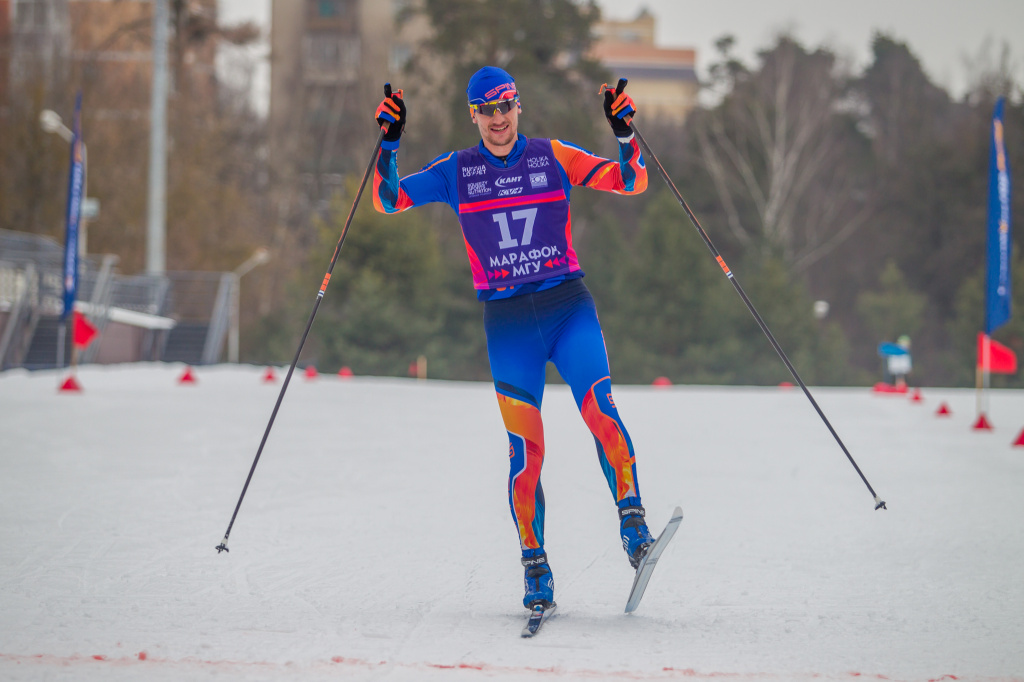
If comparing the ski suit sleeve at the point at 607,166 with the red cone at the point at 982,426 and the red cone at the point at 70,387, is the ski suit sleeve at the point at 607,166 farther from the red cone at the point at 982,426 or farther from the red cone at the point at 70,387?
the red cone at the point at 70,387

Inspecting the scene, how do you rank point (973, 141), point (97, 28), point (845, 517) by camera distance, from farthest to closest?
point (973, 141), point (97, 28), point (845, 517)

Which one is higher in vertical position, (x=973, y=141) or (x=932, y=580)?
(x=973, y=141)

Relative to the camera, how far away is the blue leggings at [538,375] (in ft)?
11.9

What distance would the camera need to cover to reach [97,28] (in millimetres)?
35281

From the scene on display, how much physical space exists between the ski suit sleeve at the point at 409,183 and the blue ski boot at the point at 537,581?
4.29 ft

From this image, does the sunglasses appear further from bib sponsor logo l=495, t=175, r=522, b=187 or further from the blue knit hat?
bib sponsor logo l=495, t=175, r=522, b=187

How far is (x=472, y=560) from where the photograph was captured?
4375 millimetres

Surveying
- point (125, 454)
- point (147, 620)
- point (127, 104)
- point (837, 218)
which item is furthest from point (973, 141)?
point (147, 620)

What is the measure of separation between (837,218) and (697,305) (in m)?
11.5

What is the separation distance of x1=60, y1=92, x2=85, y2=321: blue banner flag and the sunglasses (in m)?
10.9

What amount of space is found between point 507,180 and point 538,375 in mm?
722

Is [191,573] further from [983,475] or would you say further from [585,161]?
[983,475]

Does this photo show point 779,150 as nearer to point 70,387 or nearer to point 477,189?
point 70,387

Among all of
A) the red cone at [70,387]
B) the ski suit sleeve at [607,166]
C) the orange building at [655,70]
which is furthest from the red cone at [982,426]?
the orange building at [655,70]
